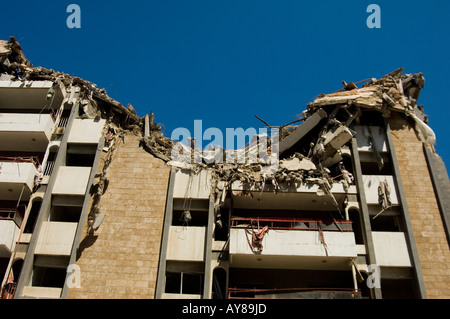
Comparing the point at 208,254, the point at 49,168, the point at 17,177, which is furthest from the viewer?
the point at 49,168

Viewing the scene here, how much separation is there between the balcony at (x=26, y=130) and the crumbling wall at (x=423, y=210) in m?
19.6

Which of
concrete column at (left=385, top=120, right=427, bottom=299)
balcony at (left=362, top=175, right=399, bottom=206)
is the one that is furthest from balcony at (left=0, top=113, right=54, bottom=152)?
concrete column at (left=385, top=120, right=427, bottom=299)

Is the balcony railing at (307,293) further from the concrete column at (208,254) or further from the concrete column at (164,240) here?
the concrete column at (164,240)

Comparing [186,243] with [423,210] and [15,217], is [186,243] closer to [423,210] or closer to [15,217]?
[15,217]

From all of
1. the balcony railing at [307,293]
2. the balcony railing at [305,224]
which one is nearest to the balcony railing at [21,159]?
the balcony railing at [305,224]

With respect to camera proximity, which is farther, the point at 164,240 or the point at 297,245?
the point at 164,240

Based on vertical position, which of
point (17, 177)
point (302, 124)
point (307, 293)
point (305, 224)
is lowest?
point (307, 293)

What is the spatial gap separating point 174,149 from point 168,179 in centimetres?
245

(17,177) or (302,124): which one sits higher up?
(302,124)

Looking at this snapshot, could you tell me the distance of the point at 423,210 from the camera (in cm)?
2080

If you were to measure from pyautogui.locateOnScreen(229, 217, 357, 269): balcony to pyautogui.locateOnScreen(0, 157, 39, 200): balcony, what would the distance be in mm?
10890

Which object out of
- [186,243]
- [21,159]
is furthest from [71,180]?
[186,243]

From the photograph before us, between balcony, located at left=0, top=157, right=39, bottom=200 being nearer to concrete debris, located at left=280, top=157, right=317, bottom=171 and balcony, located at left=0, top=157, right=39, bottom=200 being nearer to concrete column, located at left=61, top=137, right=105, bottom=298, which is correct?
concrete column, located at left=61, top=137, right=105, bottom=298

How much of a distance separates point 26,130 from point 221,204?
462 inches
